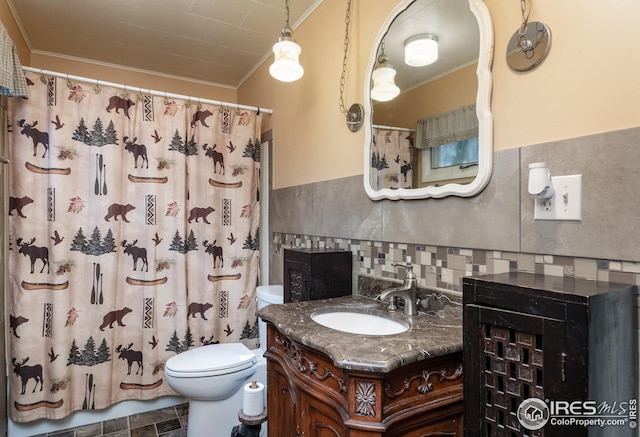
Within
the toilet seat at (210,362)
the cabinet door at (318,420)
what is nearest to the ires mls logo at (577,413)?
the cabinet door at (318,420)

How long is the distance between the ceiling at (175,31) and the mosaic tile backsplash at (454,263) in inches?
25.8

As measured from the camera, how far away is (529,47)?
39.3 inches

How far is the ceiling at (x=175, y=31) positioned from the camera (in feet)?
4.91

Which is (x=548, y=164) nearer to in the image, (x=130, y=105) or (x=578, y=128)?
(x=578, y=128)

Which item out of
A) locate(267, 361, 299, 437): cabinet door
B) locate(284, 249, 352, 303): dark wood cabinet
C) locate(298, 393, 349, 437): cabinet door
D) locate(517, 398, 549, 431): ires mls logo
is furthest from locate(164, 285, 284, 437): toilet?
locate(517, 398, 549, 431): ires mls logo

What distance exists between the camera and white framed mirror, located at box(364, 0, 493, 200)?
112 centimetres

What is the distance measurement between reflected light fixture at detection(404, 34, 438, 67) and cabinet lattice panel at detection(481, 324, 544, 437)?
3.24 ft

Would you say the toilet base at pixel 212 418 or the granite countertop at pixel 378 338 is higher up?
the granite countertop at pixel 378 338

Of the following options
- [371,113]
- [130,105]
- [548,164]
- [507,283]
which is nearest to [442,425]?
[507,283]

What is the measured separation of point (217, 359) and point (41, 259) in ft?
3.67

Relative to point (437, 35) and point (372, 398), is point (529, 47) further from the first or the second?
point (372, 398)

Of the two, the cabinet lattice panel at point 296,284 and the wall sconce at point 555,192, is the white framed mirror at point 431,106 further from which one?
the cabinet lattice panel at point 296,284

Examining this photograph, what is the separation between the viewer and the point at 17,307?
1.94 meters

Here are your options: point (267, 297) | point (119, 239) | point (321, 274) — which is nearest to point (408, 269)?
point (321, 274)
